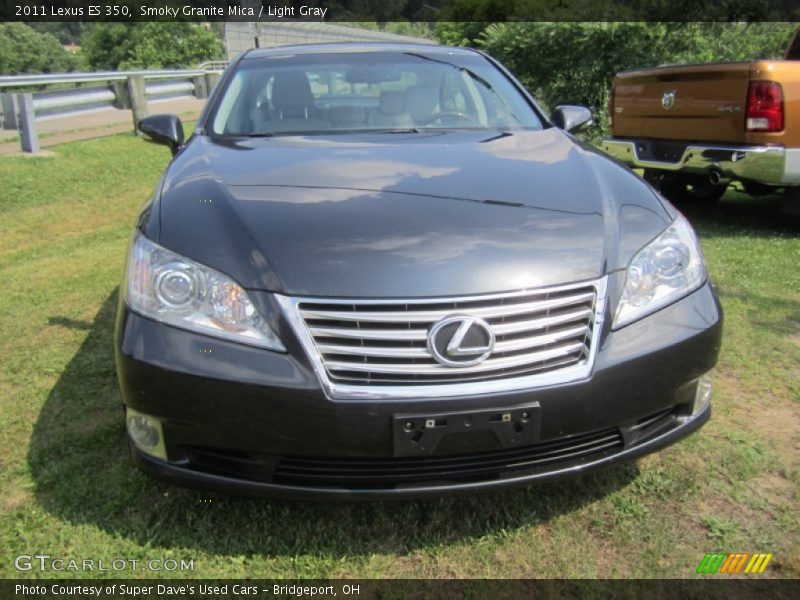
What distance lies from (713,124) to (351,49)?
3.32 m

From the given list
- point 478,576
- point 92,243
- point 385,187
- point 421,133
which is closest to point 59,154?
point 92,243

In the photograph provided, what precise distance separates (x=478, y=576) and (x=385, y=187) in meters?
1.22

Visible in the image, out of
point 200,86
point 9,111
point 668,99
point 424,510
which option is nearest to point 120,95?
point 9,111

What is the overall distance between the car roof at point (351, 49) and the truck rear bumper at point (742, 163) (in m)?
2.56

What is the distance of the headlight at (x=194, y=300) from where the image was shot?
6.38 ft

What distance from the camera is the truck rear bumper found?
5.30 meters

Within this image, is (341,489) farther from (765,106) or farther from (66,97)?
(66,97)

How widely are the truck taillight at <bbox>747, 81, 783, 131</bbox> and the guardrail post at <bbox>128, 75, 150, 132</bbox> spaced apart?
7.86 meters

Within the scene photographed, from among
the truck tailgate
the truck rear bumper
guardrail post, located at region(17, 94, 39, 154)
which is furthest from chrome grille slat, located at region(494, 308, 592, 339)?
guardrail post, located at region(17, 94, 39, 154)

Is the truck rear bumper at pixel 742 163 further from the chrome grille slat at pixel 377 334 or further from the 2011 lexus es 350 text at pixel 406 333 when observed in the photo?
the chrome grille slat at pixel 377 334

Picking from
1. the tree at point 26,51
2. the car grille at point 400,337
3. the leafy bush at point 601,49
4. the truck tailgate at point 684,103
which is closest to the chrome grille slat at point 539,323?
the car grille at point 400,337

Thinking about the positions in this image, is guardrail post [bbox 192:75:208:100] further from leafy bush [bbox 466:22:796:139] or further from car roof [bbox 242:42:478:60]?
car roof [bbox 242:42:478:60]

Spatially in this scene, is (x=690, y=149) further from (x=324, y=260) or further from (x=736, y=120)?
(x=324, y=260)

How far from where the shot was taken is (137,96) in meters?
10.2
